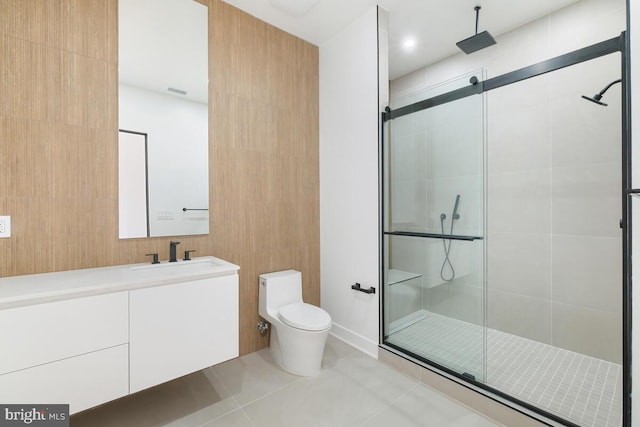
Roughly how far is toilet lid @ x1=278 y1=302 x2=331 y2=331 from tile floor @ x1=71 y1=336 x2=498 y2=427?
14.8 inches

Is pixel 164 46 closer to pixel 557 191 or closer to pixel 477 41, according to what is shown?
pixel 477 41

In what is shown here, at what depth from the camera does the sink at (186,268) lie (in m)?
1.57

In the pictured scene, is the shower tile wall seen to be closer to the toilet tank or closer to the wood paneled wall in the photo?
the toilet tank

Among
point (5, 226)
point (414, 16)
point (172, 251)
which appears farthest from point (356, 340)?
point (414, 16)

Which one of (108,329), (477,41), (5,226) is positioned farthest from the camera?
(477,41)

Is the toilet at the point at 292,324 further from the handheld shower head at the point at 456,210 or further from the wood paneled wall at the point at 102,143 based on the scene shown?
the handheld shower head at the point at 456,210

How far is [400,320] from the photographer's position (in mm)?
2217

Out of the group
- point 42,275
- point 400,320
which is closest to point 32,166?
point 42,275

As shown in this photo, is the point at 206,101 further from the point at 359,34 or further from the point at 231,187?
the point at 359,34

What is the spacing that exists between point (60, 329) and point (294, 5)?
2415mm

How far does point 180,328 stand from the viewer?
1527mm

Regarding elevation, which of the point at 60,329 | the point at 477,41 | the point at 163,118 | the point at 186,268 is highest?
the point at 477,41

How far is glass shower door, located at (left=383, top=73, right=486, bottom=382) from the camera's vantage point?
69.9 inches

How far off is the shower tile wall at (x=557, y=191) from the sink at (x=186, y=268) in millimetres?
1512
